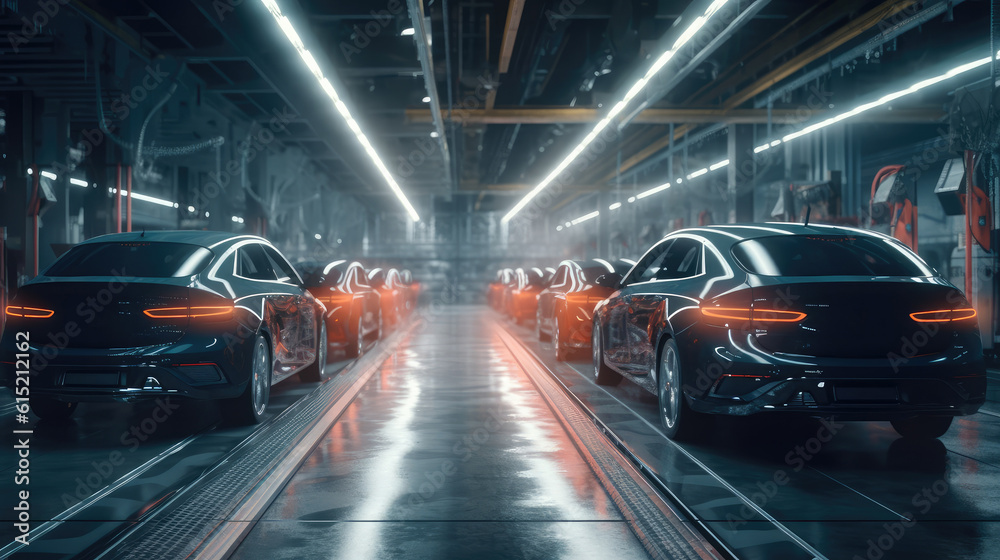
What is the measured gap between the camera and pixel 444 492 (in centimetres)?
498

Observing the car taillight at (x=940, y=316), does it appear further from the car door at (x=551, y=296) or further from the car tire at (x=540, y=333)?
the car tire at (x=540, y=333)

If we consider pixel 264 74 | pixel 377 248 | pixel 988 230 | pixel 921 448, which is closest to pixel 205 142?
pixel 264 74

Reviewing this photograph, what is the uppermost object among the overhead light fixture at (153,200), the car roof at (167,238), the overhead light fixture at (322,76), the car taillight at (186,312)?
the overhead light fixture at (153,200)

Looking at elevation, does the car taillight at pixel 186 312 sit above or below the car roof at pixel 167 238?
below

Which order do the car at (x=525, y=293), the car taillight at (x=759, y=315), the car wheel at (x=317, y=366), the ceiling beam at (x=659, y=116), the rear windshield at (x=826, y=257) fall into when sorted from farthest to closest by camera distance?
the car at (x=525, y=293), the ceiling beam at (x=659, y=116), the car wheel at (x=317, y=366), the rear windshield at (x=826, y=257), the car taillight at (x=759, y=315)

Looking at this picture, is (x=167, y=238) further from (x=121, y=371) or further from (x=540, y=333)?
(x=540, y=333)

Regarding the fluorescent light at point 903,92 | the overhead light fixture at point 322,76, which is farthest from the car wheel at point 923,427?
the fluorescent light at point 903,92

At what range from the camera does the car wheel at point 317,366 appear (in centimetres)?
1003

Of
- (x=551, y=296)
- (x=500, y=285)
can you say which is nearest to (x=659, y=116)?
(x=551, y=296)

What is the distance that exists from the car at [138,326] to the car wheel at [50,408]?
761 mm

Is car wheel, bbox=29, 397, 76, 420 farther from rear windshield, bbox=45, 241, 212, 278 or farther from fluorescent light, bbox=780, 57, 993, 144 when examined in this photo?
fluorescent light, bbox=780, 57, 993, 144

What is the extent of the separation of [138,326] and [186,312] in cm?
34

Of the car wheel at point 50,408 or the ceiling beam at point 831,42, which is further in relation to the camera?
the ceiling beam at point 831,42

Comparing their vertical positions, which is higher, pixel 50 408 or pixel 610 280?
pixel 610 280
